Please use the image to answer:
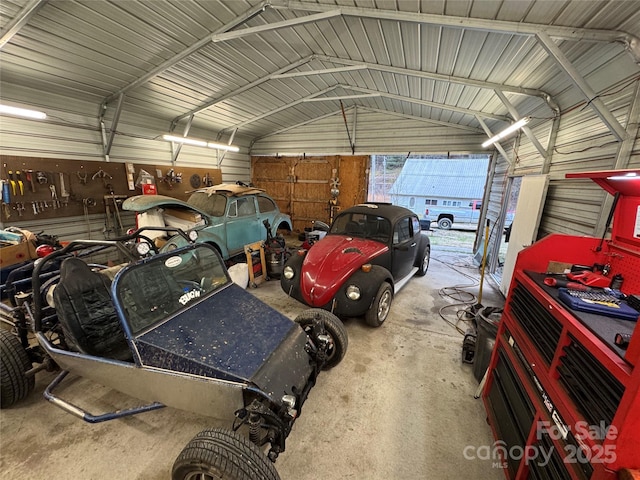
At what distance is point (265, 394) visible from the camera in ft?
5.30

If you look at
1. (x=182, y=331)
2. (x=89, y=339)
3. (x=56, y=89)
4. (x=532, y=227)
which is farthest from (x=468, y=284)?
(x=56, y=89)

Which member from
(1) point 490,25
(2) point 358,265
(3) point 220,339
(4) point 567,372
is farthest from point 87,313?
(1) point 490,25

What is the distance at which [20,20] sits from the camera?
2.95 metres

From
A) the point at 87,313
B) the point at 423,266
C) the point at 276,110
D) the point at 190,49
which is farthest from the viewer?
the point at 276,110

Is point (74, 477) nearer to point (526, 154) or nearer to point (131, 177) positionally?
point (131, 177)

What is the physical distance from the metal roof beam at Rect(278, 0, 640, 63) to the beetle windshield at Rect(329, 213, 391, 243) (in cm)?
257

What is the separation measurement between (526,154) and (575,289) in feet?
14.2

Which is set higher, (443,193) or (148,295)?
(443,193)

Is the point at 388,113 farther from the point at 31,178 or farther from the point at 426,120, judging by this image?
the point at 31,178

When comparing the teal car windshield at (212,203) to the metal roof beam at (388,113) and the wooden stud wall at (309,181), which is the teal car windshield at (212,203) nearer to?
the wooden stud wall at (309,181)

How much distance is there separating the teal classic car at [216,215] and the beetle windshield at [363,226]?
2326 mm

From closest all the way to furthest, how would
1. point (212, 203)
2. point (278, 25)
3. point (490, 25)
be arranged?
1. point (490, 25)
2. point (278, 25)
3. point (212, 203)

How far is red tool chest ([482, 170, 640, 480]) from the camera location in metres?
0.97

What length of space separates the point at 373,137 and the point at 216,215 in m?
5.52
